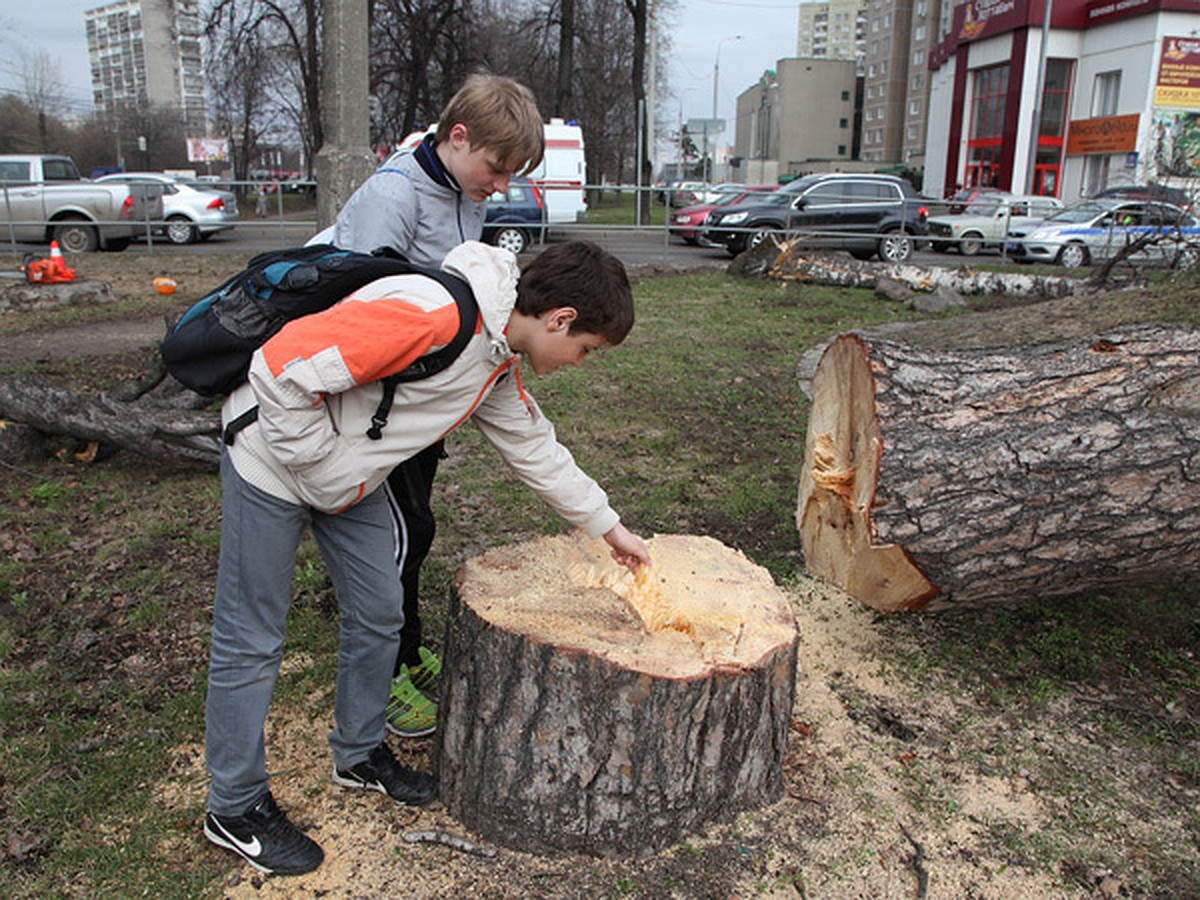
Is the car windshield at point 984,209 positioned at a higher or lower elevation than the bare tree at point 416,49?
lower

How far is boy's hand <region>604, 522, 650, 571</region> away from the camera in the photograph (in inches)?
93.4

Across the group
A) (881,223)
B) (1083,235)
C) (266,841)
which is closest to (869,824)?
(266,841)

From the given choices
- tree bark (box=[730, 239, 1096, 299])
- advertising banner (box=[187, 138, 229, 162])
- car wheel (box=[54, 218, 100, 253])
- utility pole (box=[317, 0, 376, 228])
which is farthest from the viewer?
advertising banner (box=[187, 138, 229, 162])

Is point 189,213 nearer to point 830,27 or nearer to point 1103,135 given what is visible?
point 1103,135

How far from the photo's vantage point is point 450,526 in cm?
406

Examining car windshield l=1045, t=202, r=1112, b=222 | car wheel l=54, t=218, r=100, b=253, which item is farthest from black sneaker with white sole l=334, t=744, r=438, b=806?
car windshield l=1045, t=202, r=1112, b=222

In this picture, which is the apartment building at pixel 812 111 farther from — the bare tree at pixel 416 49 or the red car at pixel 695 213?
the red car at pixel 695 213

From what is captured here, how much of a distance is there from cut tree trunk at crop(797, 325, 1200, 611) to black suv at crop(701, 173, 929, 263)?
41.2ft

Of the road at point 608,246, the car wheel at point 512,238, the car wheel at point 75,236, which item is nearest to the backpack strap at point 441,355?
the road at point 608,246

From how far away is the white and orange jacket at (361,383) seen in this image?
174 centimetres

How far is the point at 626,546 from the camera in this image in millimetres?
2375

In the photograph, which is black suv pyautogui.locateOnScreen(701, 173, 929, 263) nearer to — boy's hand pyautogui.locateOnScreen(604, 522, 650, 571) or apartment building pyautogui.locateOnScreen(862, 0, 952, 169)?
boy's hand pyautogui.locateOnScreen(604, 522, 650, 571)

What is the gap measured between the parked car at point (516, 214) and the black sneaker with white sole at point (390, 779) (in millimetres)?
13259

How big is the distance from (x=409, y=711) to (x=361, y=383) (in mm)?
1238
